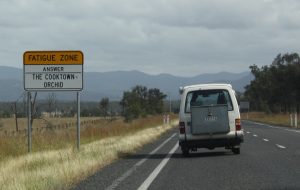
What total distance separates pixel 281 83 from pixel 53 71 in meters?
75.3

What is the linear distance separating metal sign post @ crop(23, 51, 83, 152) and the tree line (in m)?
70.0

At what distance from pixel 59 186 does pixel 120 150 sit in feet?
31.7

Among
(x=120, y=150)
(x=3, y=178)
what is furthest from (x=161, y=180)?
(x=120, y=150)

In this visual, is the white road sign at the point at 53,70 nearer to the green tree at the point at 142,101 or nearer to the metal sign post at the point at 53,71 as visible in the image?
the metal sign post at the point at 53,71

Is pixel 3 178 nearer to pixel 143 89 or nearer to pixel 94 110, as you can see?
pixel 143 89

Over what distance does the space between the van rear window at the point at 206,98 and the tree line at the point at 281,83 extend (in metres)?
70.8

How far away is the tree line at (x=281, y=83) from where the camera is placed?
9075cm

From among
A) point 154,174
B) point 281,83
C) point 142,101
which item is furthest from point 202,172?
point 142,101

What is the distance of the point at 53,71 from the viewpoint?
21938 mm

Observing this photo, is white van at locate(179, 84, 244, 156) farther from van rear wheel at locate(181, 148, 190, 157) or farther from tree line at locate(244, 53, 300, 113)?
tree line at locate(244, 53, 300, 113)

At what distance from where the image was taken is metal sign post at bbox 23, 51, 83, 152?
21688 mm

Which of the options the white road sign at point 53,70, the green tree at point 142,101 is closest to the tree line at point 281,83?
the green tree at point 142,101

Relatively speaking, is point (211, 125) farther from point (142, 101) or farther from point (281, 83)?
point (142, 101)

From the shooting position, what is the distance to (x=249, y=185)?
38.6ft
